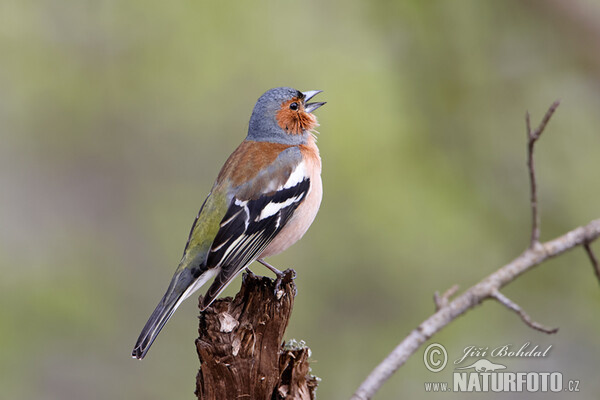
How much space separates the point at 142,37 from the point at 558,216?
5319 mm

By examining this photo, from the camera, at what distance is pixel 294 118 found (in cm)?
555

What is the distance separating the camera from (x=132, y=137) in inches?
340

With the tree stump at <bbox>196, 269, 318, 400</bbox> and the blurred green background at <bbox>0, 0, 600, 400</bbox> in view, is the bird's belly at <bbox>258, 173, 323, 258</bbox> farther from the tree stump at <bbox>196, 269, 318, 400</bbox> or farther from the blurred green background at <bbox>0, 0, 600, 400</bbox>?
the blurred green background at <bbox>0, 0, 600, 400</bbox>

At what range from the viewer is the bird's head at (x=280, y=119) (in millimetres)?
5469

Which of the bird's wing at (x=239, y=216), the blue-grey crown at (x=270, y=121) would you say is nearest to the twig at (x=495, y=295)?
the bird's wing at (x=239, y=216)

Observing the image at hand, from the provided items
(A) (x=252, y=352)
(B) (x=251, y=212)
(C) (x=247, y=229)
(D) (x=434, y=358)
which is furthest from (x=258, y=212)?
(D) (x=434, y=358)

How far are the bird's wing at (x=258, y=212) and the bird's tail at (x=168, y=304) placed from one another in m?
0.16

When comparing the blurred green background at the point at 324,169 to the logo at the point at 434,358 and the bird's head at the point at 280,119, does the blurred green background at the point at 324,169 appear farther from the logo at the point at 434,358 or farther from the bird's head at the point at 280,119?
the bird's head at the point at 280,119

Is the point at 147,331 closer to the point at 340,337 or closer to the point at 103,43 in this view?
the point at 340,337

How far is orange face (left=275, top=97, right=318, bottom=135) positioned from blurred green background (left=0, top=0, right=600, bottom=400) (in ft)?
5.50

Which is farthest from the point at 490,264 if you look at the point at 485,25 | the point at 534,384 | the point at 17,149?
the point at 17,149

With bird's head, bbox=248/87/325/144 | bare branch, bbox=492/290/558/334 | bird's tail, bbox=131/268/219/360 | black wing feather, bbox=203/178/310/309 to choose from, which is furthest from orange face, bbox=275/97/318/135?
bare branch, bbox=492/290/558/334

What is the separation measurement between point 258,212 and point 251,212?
5 cm

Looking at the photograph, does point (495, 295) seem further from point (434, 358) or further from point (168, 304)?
point (168, 304)
